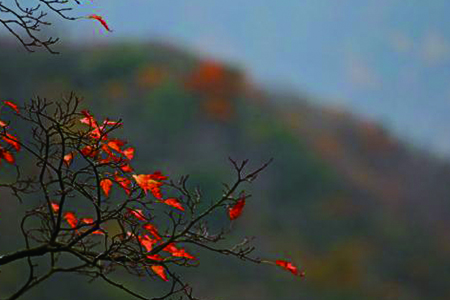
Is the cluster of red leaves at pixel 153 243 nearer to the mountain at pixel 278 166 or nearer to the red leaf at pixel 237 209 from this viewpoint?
the red leaf at pixel 237 209

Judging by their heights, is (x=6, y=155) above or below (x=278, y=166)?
below

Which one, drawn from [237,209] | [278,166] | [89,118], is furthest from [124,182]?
[278,166]

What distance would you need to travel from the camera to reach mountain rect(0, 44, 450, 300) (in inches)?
982

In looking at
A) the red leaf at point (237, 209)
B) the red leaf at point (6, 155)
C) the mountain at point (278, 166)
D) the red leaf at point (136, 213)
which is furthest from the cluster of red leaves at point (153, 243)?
the mountain at point (278, 166)

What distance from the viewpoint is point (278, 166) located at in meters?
29.6

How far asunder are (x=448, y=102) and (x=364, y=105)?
994 inches

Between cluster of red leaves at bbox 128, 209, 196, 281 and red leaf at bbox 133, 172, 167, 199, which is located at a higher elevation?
red leaf at bbox 133, 172, 167, 199

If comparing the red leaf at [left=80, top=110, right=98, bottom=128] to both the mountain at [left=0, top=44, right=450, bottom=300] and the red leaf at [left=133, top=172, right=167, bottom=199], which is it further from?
the mountain at [left=0, top=44, right=450, bottom=300]

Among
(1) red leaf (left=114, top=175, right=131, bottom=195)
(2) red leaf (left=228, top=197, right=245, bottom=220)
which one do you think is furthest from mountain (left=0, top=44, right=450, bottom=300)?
(2) red leaf (left=228, top=197, right=245, bottom=220)

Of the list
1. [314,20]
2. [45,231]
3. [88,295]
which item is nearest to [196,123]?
[88,295]

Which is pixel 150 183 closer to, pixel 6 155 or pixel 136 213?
pixel 136 213

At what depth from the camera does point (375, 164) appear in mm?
34125

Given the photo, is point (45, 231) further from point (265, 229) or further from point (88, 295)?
point (265, 229)

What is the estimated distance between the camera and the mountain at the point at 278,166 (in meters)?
24.9
